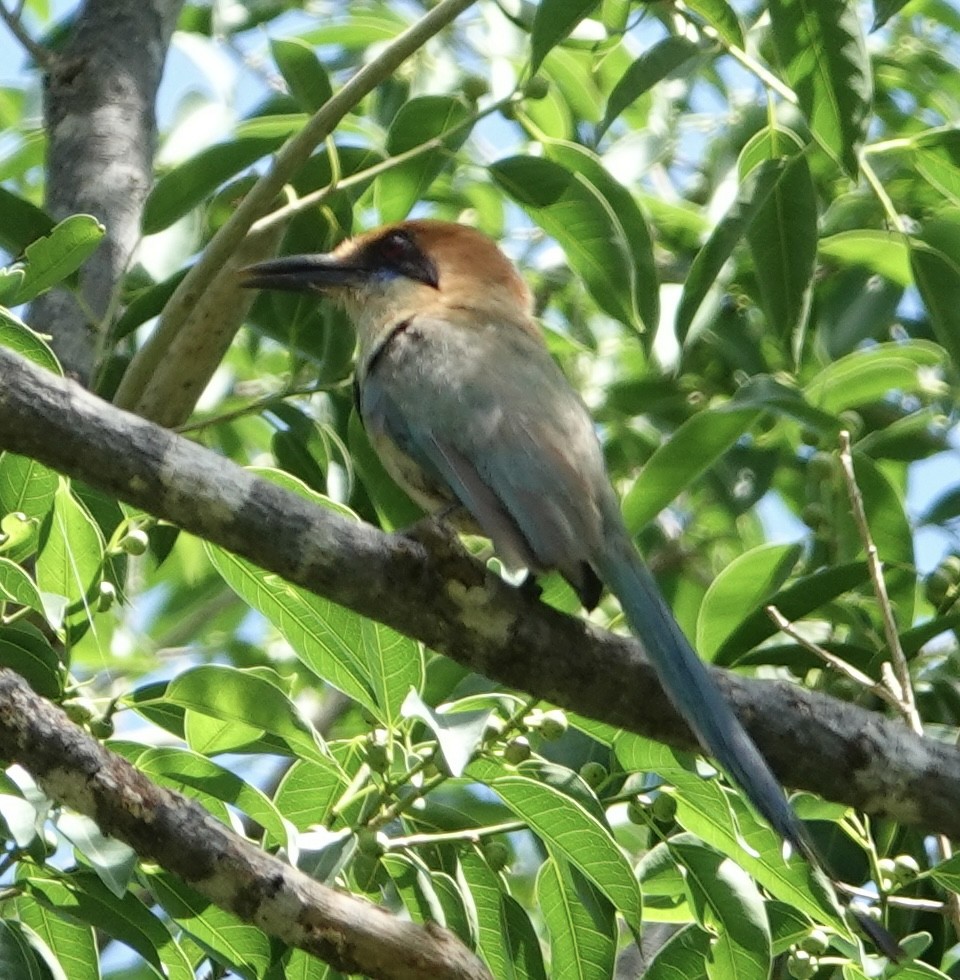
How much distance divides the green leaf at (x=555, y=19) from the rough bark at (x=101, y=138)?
1201 millimetres

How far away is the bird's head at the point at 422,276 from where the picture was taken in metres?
4.38

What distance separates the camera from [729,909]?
9.35ft

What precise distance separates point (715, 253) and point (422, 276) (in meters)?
1.45

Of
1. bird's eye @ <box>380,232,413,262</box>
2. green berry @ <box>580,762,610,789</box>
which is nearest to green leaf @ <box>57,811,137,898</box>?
green berry @ <box>580,762,610,789</box>

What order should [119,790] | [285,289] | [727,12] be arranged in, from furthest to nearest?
[285,289] → [727,12] → [119,790]

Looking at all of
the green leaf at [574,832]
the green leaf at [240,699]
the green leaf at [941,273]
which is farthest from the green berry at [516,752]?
the green leaf at [941,273]

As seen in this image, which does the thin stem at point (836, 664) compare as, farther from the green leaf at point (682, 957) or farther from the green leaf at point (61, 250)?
the green leaf at point (61, 250)

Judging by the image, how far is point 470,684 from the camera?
328 cm

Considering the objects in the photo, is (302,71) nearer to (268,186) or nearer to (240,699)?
(268,186)

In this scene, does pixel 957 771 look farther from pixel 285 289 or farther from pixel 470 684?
pixel 285 289

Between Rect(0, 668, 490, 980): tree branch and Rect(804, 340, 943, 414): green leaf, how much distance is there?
173cm

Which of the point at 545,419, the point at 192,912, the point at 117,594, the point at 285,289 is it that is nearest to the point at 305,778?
the point at 192,912

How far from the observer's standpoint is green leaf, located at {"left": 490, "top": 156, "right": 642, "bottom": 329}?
3502 mm

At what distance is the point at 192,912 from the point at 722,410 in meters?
1.33
